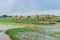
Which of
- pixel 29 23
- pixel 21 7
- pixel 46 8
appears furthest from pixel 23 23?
pixel 46 8

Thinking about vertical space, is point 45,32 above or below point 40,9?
below

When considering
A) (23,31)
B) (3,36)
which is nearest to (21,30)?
(23,31)

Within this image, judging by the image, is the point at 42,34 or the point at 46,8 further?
the point at 46,8

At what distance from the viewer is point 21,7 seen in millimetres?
3496

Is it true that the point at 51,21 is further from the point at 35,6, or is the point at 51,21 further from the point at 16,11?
the point at 16,11

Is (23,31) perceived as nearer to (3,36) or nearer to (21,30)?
(21,30)

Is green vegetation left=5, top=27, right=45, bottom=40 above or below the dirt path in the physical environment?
above

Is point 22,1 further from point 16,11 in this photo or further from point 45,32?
point 45,32

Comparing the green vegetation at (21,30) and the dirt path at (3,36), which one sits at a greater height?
the green vegetation at (21,30)

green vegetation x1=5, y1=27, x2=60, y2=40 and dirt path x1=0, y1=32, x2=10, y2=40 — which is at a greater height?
green vegetation x1=5, y1=27, x2=60, y2=40

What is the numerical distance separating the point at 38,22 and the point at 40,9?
297mm

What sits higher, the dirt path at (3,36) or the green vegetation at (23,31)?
the green vegetation at (23,31)

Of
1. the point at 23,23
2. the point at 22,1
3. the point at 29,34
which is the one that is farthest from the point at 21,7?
the point at 29,34

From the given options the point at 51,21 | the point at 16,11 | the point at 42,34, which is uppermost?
the point at 16,11
